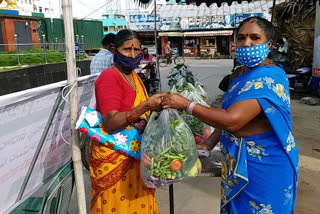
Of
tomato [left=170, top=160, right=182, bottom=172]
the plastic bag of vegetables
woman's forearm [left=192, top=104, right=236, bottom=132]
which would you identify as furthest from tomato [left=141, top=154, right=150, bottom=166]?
woman's forearm [left=192, top=104, right=236, bottom=132]

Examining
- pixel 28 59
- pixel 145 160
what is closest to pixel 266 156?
pixel 145 160

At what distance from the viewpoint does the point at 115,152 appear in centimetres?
168

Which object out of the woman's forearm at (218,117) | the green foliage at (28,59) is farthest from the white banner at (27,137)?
the green foliage at (28,59)

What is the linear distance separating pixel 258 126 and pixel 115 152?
0.81 meters

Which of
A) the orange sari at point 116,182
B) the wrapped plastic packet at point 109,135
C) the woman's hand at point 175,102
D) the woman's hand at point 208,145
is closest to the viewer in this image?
the woman's hand at point 175,102

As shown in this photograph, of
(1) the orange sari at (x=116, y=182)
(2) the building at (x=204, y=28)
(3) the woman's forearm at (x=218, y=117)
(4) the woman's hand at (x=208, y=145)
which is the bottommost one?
(1) the orange sari at (x=116, y=182)

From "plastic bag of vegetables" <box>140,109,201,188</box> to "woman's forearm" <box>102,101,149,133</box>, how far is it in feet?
0.44

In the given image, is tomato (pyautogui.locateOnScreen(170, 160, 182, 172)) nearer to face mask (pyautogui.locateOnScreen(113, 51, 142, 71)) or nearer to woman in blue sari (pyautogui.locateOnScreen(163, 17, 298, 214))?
woman in blue sari (pyautogui.locateOnScreen(163, 17, 298, 214))

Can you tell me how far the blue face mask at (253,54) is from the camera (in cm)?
141

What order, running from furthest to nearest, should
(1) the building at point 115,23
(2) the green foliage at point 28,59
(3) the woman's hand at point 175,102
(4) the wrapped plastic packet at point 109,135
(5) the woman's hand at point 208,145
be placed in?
1. (1) the building at point 115,23
2. (2) the green foliage at point 28,59
3. (5) the woman's hand at point 208,145
4. (4) the wrapped plastic packet at point 109,135
5. (3) the woman's hand at point 175,102

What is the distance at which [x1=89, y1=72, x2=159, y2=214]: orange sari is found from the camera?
5.54ft

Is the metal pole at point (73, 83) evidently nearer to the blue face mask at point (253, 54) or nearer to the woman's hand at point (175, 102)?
the woman's hand at point (175, 102)

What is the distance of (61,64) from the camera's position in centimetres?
993

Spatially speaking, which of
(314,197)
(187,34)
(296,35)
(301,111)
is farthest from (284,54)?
(187,34)
